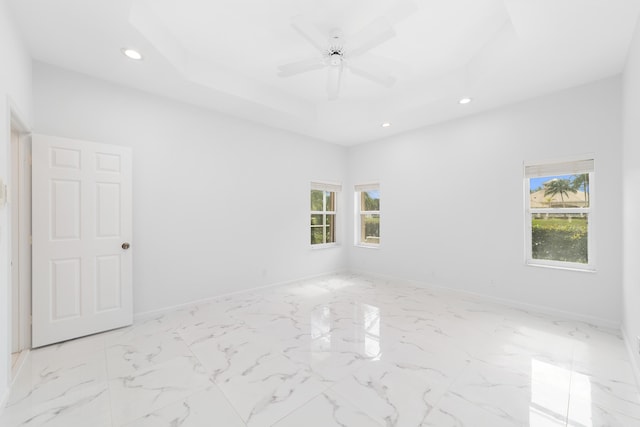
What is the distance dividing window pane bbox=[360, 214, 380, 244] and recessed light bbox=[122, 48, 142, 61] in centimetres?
440

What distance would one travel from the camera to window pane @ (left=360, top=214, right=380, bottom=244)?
5.61 meters

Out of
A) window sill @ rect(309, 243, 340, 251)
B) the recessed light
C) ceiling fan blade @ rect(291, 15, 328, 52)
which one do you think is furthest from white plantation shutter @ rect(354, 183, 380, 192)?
the recessed light

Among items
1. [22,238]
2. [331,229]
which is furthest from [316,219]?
[22,238]

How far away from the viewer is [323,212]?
568 centimetres

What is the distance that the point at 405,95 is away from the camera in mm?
4004

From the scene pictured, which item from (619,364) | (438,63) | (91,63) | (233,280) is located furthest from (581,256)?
(91,63)

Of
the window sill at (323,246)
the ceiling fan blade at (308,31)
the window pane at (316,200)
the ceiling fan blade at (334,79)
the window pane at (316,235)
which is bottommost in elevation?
the window sill at (323,246)

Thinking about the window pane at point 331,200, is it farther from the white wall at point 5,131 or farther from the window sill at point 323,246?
the white wall at point 5,131

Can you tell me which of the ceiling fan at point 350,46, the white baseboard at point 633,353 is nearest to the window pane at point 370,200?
the ceiling fan at point 350,46

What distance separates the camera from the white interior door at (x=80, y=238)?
265 centimetres

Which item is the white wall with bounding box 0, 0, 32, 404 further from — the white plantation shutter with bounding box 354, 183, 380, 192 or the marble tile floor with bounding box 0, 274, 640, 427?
the white plantation shutter with bounding box 354, 183, 380, 192

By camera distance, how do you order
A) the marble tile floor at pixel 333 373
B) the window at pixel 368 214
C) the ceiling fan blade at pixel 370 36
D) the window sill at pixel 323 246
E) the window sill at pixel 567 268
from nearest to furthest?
1. the marble tile floor at pixel 333 373
2. the ceiling fan blade at pixel 370 36
3. the window sill at pixel 567 268
4. the window sill at pixel 323 246
5. the window at pixel 368 214

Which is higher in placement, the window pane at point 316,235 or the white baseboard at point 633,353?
the window pane at point 316,235

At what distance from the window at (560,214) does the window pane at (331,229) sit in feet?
11.0
